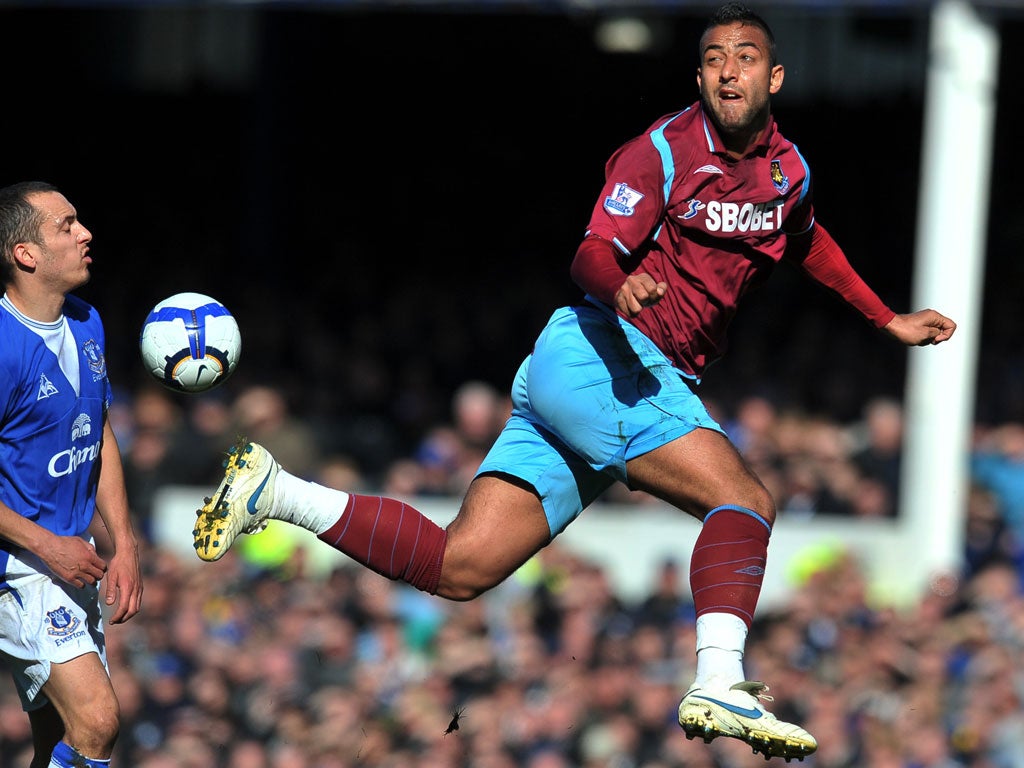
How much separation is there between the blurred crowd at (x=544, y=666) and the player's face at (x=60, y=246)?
4.19 meters

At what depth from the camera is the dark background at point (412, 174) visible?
1284 cm

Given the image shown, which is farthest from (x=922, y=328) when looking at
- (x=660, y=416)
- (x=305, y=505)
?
(x=305, y=505)

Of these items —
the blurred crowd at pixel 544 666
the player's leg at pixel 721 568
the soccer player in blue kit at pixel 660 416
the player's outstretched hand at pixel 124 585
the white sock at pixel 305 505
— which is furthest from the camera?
the blurred crowd at pixel 544 666

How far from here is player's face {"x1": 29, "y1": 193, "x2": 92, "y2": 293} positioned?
4867 mm

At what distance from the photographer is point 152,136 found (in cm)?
1767

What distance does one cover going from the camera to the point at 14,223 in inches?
192

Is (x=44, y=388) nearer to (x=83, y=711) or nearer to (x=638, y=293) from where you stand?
(x=83, y=711)

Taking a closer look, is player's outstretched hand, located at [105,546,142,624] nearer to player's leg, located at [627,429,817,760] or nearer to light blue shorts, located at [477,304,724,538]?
light blue shorts, located at [477,304,724,538]

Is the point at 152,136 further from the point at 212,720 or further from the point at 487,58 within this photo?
the point at 212,720

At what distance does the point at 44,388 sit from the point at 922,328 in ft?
9.40

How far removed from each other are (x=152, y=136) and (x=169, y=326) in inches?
515

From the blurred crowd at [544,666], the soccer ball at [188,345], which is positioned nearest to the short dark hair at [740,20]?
the soccer ball at [188,345]

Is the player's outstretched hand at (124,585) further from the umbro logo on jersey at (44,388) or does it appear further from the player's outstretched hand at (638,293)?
the player's outstretched hand at (638,293)

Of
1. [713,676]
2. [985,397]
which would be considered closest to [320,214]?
[985,397]
